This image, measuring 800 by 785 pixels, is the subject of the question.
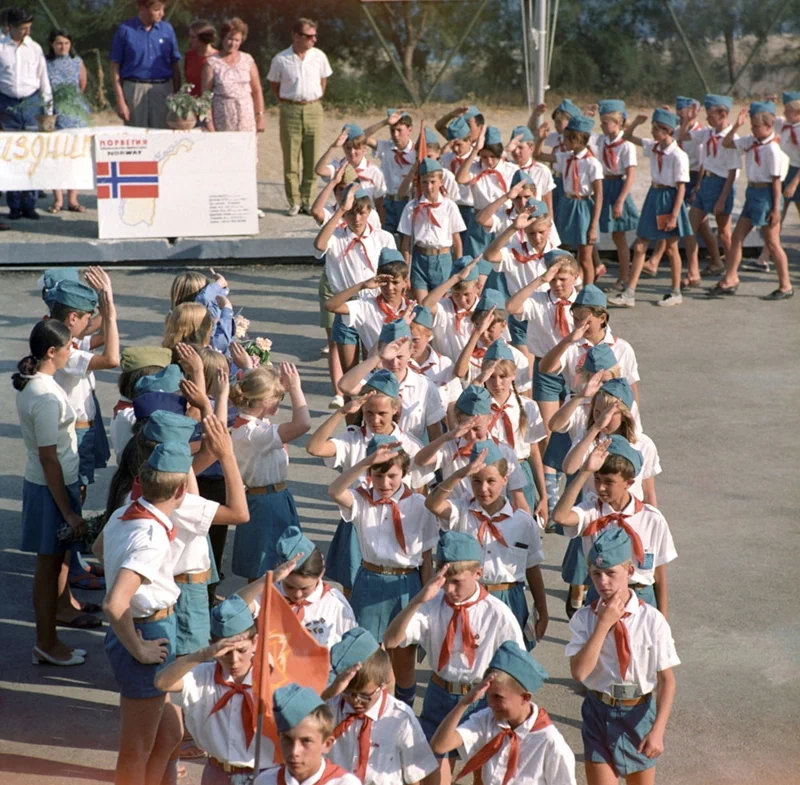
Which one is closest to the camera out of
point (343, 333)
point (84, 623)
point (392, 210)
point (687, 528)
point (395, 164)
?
point (84, 623)

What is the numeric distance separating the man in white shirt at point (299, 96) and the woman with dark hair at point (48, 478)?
8.90 metres

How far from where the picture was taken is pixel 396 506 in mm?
7203

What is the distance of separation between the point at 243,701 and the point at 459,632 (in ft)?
3.61

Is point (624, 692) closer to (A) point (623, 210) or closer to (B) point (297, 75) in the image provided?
(A) point (623, 210)

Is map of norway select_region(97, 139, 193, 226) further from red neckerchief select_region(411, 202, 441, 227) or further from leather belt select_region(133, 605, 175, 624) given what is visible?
leather belt select_region(133, 605, 175, 624)

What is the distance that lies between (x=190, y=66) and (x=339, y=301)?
24.0 feet

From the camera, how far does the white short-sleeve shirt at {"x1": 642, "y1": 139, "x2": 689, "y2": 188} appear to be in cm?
1406

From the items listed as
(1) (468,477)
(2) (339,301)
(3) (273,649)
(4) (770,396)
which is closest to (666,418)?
(4) (770,396)

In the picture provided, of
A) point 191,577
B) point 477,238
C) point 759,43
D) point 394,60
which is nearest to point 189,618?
point 191,577

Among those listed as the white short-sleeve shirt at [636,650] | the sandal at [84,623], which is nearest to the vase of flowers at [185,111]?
the sandal at [84,623]

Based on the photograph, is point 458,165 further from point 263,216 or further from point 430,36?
point 430,36

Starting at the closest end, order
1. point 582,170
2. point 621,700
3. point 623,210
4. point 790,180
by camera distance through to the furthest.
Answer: point 621,700, point 582,170, point 623,210, point 790,180

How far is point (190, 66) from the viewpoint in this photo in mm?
16562

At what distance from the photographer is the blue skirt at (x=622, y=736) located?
244 inches
